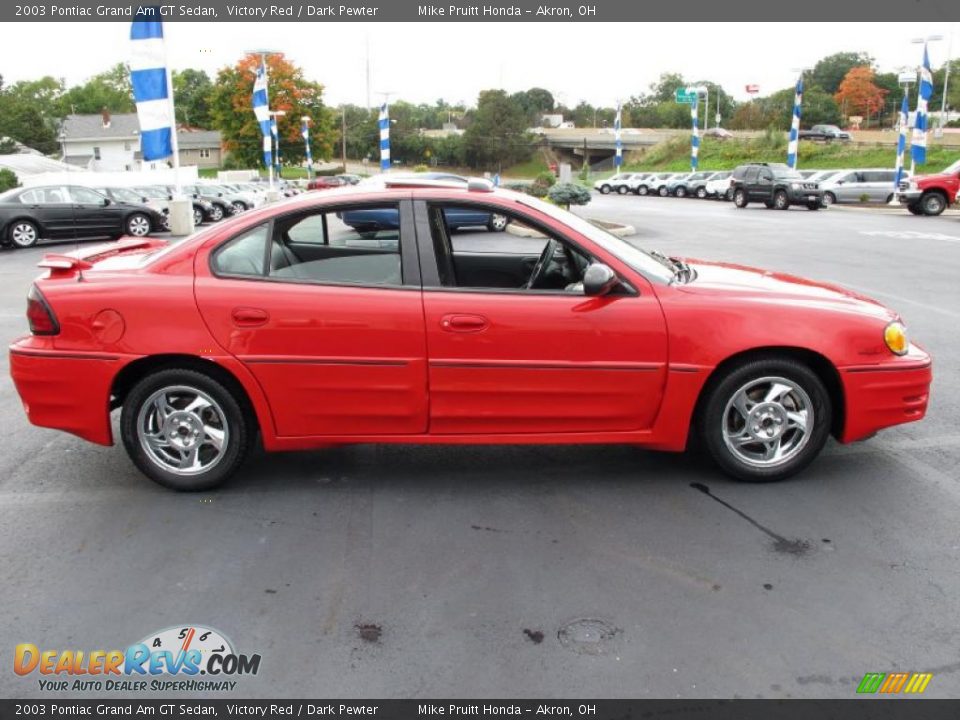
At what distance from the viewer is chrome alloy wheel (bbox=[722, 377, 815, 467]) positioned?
448cm

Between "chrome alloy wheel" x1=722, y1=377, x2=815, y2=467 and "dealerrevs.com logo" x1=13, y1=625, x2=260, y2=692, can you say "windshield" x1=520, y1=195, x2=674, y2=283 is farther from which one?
"dealerrevs.com logo" x1=13, y1=625, x2=260, y2=692

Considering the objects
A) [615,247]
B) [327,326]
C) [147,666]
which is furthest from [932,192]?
[147,666]

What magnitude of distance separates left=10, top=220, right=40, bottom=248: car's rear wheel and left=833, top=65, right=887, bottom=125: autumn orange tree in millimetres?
107901

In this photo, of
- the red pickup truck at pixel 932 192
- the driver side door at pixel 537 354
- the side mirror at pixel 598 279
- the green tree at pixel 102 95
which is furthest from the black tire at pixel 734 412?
the green tree at pixel 102 95

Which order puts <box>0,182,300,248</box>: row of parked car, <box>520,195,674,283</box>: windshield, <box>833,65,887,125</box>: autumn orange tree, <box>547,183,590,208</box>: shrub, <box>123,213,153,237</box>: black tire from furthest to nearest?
<box>833,65,887,125</box>: autumn orange tree < <box>547,183,590,208</box>: shrub < <box>123,213,153,237</box>: black tire < <box>0,182,300,248</box>: row of parked car < <box>520,195,674,283</box>: windshield

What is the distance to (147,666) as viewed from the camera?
10.00ft

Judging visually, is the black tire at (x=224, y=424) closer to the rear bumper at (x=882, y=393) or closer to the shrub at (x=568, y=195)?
the rear bumper at (x=882, y=393)

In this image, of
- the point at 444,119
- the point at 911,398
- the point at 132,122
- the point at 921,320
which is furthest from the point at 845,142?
the point at 444,119

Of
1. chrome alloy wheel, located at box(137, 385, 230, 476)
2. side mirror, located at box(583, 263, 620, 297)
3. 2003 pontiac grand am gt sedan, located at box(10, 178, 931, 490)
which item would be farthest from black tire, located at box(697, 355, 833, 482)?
chrome alloy wheel, located at box(137, 385, 230, 476)

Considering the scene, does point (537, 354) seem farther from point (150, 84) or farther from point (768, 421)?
point (150, 84)

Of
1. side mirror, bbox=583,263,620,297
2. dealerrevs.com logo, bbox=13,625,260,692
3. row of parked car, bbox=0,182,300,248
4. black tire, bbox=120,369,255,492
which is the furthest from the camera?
row of parked car, bbox=0,182,300,248

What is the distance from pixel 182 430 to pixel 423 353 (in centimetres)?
140

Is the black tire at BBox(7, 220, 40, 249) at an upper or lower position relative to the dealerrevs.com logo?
upper

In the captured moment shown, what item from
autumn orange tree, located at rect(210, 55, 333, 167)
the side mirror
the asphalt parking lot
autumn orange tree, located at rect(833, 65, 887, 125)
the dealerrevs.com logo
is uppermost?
autumn orange tree, located at rect(833, 65, 887, 125)
